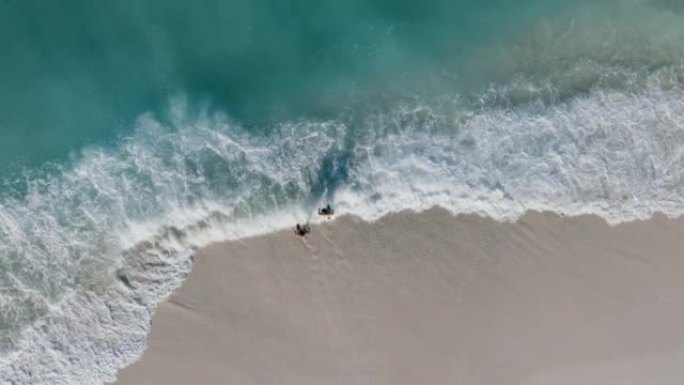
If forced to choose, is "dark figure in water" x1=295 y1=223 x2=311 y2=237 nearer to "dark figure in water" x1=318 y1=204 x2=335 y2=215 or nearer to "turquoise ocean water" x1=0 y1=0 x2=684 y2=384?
"turquoise ocean water" x1=0 y1=0 x2=684 y2=384

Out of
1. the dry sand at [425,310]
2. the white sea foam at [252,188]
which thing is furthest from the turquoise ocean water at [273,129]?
the dry sand at [425,310]

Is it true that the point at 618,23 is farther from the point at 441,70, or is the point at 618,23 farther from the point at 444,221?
the point at 444,221

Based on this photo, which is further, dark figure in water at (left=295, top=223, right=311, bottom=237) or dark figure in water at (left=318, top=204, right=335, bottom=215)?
dark figure in water at (left=318, top=204, right=335, bottom=215)

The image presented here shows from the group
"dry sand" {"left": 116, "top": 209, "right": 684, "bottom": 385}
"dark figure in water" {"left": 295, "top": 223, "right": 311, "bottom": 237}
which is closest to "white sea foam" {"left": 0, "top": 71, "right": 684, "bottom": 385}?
"dark figure in water" {"left": 295, "top": 223, "right": 311, "bottom": 237}

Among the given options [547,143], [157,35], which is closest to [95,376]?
[157,35]

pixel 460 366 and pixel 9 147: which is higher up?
pixel 9 147

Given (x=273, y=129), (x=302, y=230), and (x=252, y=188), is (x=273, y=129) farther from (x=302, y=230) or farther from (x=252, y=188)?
(x=302, y=230)
